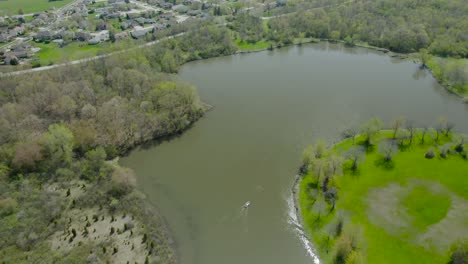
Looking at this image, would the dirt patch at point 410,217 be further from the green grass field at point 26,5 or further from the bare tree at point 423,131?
the green grass field at point 26,5

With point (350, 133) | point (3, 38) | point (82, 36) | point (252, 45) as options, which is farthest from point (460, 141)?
point (3, 38)

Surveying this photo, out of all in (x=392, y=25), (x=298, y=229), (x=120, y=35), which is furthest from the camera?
(x=120, y=35)

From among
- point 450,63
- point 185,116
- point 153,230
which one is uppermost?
point 450,63

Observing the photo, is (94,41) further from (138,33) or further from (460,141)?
(460,141)

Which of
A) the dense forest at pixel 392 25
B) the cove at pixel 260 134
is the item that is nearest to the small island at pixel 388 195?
the cove at pixel 260 134

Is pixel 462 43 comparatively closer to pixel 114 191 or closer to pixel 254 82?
pixel 254 82

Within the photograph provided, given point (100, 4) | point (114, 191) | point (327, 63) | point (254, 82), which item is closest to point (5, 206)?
point (114, 191)
